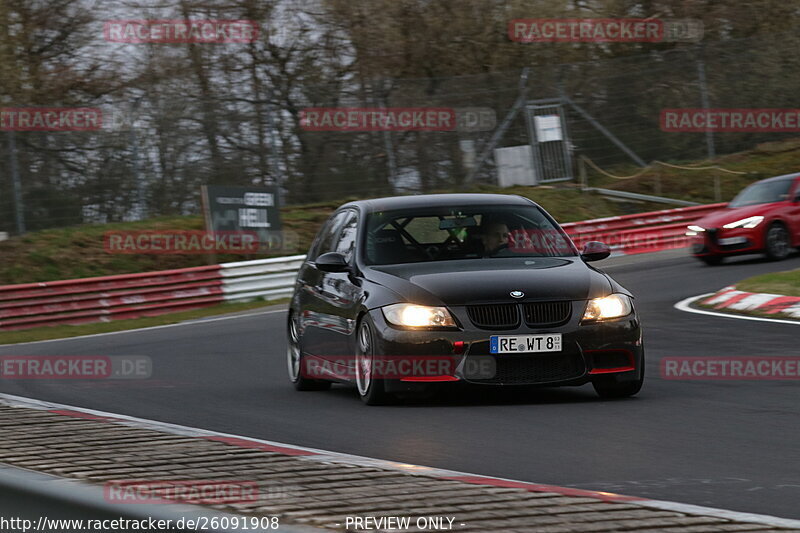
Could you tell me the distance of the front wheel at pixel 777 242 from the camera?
22.8 m

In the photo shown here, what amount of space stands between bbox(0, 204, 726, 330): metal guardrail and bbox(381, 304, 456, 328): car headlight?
14.8 m

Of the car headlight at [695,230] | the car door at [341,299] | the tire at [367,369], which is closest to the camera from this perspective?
the tire at [367,369]

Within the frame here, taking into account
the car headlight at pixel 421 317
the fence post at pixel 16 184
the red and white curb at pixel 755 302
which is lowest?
the red and white curb at pixel 755 302

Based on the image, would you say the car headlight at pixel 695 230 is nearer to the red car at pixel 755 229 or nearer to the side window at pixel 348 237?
the red car at pixel 755 229

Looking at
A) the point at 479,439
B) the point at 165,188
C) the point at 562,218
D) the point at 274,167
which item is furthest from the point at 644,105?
the point at 479,439

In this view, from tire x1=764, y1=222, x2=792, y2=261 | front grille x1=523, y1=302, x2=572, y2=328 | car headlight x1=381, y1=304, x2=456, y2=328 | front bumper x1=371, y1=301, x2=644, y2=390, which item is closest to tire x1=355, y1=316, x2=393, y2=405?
front bumper x1=371, y1=301, x2=644, y2=390

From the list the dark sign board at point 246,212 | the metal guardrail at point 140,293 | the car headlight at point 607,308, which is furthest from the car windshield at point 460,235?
the dark sign board at point 246,212

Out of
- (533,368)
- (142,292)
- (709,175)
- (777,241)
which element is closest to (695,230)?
(777,241)

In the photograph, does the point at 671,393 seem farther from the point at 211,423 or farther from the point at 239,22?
the point at 239,22

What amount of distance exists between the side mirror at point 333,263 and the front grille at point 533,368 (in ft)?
5.31

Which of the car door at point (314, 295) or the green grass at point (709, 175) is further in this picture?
the green grass at point (709, 175)

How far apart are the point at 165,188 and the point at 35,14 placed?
28.0 feet

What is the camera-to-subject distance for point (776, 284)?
1728 cm

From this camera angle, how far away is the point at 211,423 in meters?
8.81
